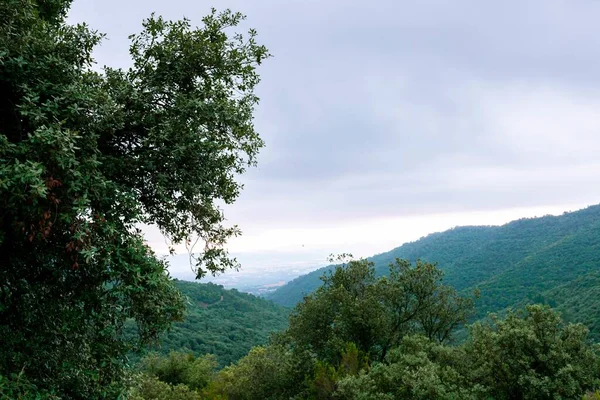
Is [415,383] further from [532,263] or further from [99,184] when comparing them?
[532,263]

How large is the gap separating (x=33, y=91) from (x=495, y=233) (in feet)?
654

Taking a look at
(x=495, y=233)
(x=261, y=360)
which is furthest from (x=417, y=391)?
(x=495, y=233)

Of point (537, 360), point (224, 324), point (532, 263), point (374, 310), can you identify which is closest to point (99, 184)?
point (537, 360)

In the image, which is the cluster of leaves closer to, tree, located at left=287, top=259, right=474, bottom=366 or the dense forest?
tree, located at left=287, top=259, right=474, bottom=366

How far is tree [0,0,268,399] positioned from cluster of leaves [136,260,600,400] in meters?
13.7

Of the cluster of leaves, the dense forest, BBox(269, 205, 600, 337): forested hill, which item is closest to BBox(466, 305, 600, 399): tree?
the cluster of leaves

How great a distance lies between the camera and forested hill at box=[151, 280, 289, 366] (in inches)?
3027

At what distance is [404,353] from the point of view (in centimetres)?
2269

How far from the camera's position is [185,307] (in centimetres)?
725

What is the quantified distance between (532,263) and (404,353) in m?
99.2

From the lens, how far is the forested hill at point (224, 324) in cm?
7688

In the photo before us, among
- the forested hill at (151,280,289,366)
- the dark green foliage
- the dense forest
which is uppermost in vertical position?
the dense forest

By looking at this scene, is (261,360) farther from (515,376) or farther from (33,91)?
(33,91)

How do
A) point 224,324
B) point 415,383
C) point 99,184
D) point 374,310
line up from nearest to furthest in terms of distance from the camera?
point 99,184
point 415,383
point 374,310
point 224,324
